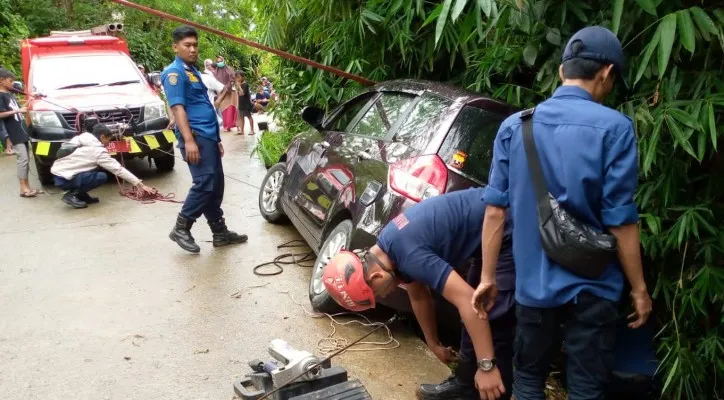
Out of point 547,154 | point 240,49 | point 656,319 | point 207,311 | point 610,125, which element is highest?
point 610,125

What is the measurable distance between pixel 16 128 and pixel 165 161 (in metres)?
1.87

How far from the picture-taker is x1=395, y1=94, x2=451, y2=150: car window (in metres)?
3.80

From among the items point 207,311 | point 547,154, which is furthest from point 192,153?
point 547,154

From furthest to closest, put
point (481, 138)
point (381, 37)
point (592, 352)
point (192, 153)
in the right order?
point (381, 37) → point (192, 153) → point (481, 138) → point (592, 352)

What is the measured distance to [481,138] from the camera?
3.73 meters

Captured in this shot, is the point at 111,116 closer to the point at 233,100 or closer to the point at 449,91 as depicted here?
the point at 449,91

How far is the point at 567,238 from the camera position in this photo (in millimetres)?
2232

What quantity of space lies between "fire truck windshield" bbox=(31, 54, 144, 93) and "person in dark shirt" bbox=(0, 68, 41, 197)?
346 millimetres

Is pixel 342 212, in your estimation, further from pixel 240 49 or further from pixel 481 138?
pixel 240 49

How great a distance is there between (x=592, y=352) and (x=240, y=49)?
25435 mm

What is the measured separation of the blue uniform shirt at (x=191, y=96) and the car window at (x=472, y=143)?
230 cm

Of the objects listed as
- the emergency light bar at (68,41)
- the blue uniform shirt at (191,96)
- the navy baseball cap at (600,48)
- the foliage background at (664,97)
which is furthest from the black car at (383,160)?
the emergency light bar at (68,41)

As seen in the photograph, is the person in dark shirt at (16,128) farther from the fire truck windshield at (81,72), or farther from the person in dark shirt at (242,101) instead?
the person in dark shirt at (242,101)

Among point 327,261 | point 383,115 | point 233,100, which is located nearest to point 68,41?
point 233,100
